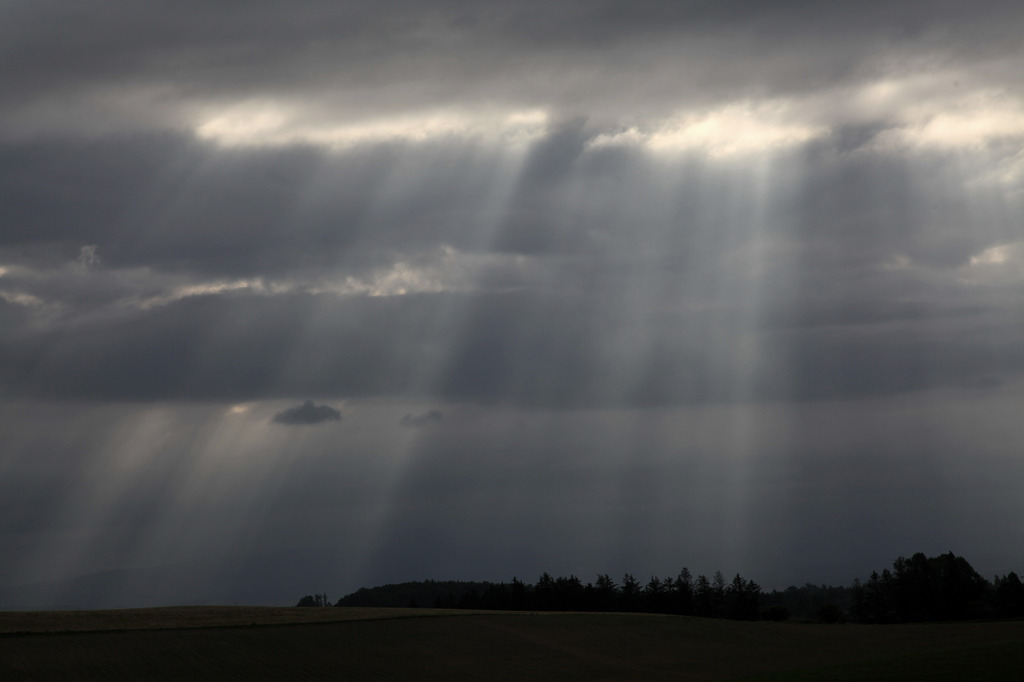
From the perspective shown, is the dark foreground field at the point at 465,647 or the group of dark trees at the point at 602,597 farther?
the group of dark trees at the point at 602,597

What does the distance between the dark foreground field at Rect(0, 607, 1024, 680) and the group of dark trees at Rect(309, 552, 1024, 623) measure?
31214 millimetres

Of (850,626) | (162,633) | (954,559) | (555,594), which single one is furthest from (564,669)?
(954,559)

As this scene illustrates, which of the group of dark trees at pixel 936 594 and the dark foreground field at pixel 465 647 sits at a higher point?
the group of dark trees at pixel 936 594

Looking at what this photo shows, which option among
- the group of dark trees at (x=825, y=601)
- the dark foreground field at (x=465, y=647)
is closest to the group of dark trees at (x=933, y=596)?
the group of dark trees at (x=825, y=601)

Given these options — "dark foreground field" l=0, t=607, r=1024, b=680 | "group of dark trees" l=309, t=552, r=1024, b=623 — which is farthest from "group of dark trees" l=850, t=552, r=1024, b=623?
"dark foreground field" l=0, t=607, r=1024, b=680

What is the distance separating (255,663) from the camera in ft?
197

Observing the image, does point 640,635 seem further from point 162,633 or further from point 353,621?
point 162,633

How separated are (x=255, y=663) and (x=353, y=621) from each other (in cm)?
1852

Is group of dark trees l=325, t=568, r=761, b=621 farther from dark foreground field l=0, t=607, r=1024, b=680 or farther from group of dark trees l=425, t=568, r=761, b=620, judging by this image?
dark foreground field l=0, t=607, r=1024, b=680

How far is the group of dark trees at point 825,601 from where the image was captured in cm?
12181

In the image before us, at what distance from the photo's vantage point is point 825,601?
13412cm

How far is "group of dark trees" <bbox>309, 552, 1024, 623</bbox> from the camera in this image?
12181 centimetres

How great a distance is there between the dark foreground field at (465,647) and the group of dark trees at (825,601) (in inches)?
1229

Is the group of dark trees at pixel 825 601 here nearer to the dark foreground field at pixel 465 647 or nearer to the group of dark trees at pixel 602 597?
the group of dark trees at pixel 602 597
